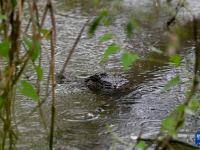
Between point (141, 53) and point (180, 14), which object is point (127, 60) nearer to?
point (141, 53)

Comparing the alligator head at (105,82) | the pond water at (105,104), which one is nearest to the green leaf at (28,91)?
the pond water at (105,104)

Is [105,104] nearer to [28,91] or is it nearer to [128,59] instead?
[28,91]

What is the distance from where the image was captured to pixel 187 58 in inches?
231

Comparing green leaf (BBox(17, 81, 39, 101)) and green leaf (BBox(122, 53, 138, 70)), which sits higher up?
green leaf (BBox(122, 53, 138, 70))

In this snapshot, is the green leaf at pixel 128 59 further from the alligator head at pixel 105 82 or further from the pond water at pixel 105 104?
the alligator head at pixel 105 82

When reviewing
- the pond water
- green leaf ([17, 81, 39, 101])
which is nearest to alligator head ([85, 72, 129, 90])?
the pond water

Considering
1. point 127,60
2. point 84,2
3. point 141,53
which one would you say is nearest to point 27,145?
point 127,60

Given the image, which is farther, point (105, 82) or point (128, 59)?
point (105, 82)

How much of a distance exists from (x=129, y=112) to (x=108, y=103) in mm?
418

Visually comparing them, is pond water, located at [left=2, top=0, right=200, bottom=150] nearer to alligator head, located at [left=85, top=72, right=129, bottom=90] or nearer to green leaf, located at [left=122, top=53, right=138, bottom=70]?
alligator head, located at [left=85, top=72, right=129, bottom=90]

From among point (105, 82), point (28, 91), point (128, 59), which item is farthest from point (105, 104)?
point (128, 59)

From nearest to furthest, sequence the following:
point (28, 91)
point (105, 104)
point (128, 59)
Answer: point (128, 59) < point (28, 91) < point (105, 104)

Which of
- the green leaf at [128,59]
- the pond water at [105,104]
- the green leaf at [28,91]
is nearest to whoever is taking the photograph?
the green leaf at [128,59]

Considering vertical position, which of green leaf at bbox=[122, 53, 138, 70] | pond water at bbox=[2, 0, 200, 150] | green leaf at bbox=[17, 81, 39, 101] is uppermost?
green leaf at bbox=[122, 53, 138, 70]
